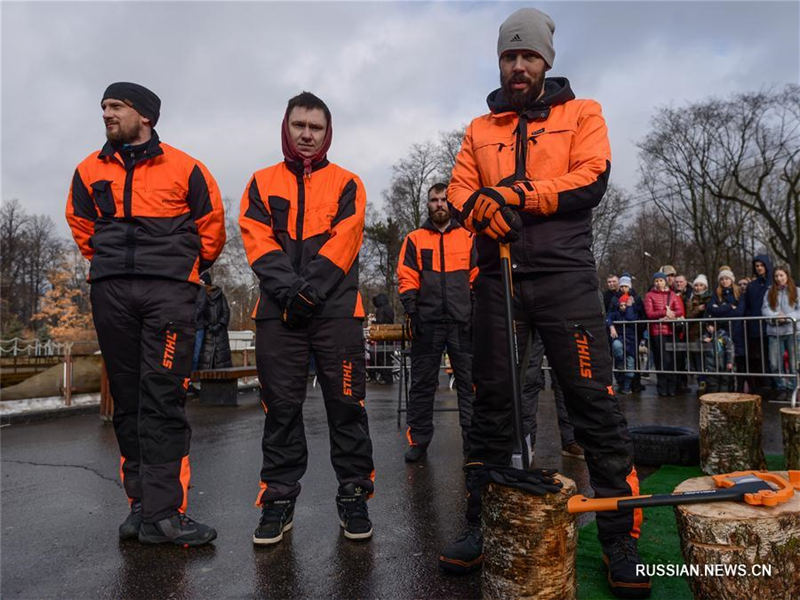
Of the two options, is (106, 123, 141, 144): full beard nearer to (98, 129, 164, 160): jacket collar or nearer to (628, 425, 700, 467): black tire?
(98, 129, 164, 160): jacket collar

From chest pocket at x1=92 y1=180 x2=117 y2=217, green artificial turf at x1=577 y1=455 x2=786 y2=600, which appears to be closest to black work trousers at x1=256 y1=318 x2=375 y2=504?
chest pocket at x1=92 y1=180 x2=117 y2=217

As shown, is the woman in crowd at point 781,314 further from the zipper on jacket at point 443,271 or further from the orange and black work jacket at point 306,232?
the orange and black work jacket at point 306,232

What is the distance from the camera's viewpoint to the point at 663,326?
9250 millimetres

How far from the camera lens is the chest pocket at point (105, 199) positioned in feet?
10.6

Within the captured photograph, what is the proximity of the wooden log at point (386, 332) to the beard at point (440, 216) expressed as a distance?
1322 millimetres

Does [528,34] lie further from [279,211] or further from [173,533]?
[173,533]

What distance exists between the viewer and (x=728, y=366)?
8617 millimetres

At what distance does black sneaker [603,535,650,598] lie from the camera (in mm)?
2408

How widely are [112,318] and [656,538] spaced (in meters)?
3.05

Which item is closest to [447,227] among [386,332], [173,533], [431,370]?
[431,370]

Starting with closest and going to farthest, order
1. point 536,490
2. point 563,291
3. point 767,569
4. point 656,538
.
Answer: point 767,569 < point 536,490 < point 563,291 < point 656,538

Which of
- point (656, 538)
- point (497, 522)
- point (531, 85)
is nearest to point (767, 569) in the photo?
point (497, 522)

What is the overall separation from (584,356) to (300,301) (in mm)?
1424

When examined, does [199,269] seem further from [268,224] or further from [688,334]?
[688,334]
